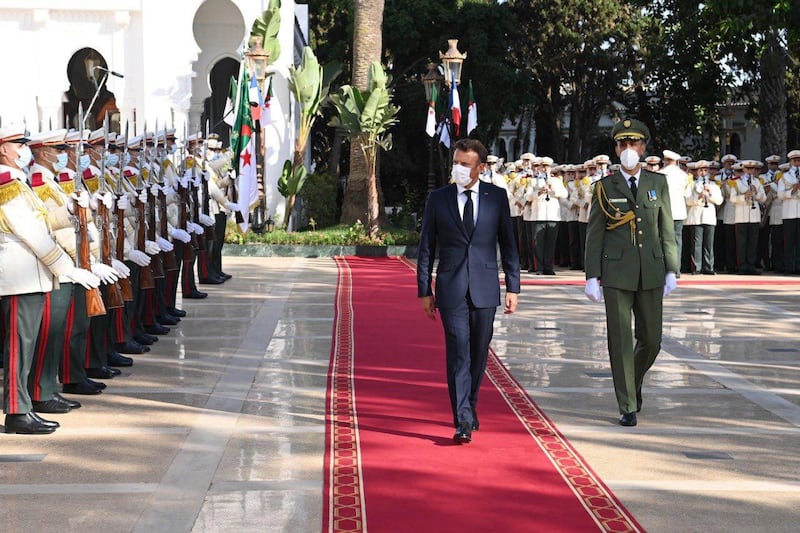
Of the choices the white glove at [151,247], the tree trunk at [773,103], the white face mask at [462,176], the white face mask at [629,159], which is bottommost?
the white glove at [151,247]

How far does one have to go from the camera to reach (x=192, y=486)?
658 centimetres

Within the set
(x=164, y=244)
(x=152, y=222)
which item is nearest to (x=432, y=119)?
(x=164, y=244)

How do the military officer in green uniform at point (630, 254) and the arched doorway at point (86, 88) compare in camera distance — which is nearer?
the military officer in green uniform at point (630, 254)

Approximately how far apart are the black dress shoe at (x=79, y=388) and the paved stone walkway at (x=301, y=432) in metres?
0.15

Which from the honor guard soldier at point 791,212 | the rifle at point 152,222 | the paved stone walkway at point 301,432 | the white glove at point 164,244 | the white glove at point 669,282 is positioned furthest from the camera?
the honor guard soldier at point 791,212

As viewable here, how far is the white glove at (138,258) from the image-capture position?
437 inches

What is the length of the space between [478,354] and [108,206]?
3795mm

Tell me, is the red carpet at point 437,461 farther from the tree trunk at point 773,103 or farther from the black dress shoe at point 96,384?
the tree trunk at point 773,103

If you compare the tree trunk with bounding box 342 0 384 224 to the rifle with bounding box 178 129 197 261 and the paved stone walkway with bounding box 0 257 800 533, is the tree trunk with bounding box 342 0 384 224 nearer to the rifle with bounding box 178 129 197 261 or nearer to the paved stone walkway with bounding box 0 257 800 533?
the rifle with bounding box 178 129 197 261

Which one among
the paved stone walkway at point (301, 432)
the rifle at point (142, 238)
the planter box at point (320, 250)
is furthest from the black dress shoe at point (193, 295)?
the planter box at point (320, 250)

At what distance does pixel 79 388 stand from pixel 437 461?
11.6 feet

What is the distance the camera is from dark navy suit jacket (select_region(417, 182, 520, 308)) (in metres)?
7.66

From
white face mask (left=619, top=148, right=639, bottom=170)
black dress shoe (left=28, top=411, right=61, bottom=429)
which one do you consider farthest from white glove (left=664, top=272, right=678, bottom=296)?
black dress shoe (left=28, top=411, right=61, bottom=429)

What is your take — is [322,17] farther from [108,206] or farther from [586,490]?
[586,490]
